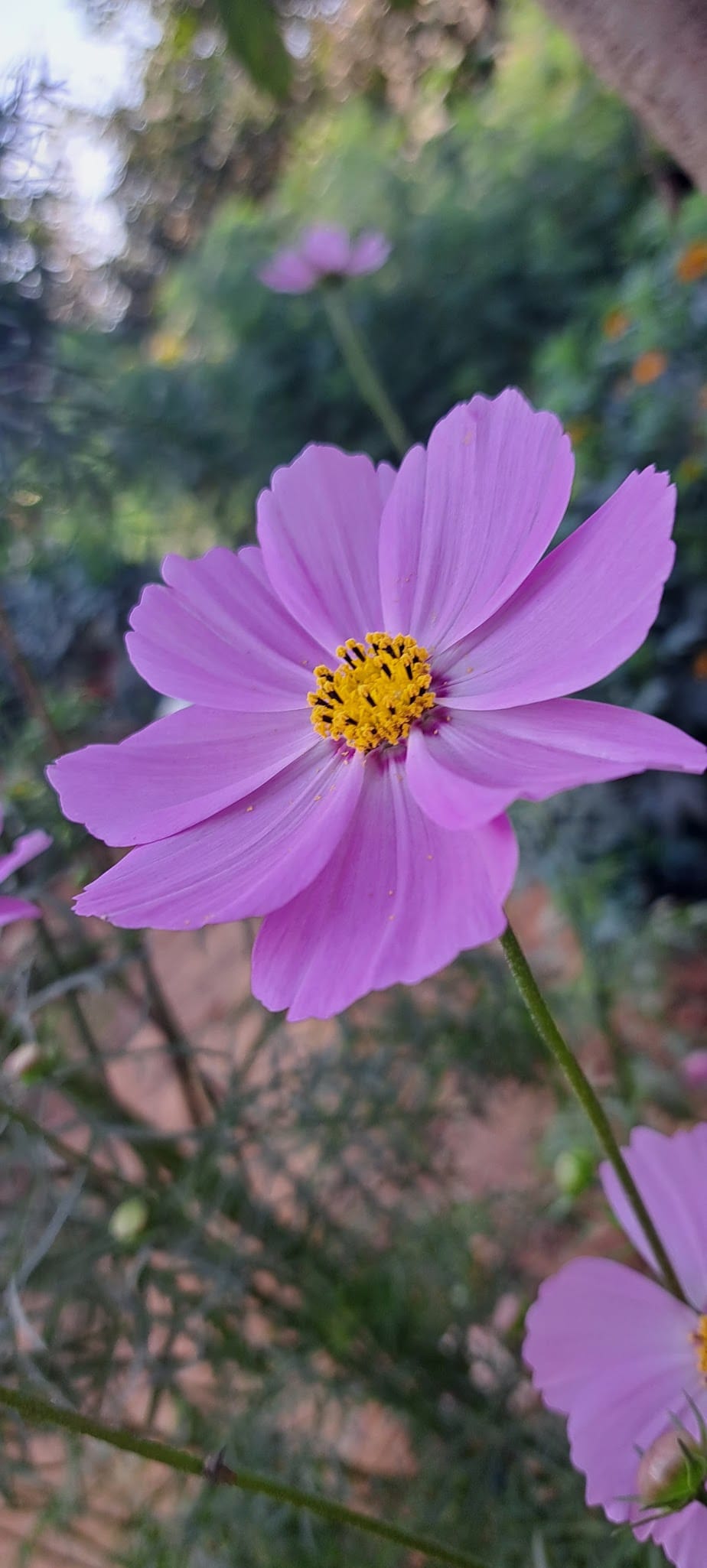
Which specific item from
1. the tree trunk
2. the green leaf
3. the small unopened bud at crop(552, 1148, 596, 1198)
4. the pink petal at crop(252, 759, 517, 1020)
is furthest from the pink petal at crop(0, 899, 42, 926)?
the green leaf

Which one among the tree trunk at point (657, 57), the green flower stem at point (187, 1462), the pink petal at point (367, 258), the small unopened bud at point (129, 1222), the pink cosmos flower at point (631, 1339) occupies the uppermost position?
the pink petal at point (367, 258)

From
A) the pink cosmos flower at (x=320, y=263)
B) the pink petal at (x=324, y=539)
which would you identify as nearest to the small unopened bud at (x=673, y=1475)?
the pink petal at (x=324, y=539)

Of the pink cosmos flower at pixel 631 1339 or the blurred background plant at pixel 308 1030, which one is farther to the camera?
the blurred background plant at pixel 308 1030

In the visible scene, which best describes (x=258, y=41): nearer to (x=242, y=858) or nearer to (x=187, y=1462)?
(x=242, y=858)

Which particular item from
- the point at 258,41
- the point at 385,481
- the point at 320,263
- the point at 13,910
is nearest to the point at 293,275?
the point at 320,263

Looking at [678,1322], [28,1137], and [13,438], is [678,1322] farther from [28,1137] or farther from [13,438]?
[13,438]

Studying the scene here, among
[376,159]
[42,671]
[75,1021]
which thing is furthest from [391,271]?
[75,1021]

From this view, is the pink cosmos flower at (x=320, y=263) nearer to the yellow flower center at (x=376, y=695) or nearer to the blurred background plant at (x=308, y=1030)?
the blurred background plant at (x=308, y=1030)
